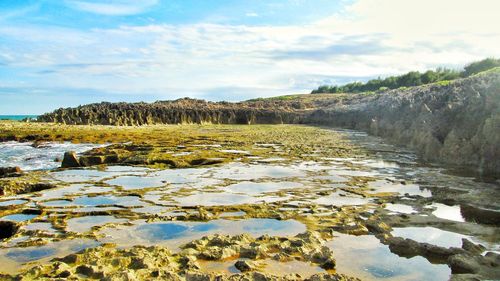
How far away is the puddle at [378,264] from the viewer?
5.69m

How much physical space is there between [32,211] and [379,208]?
7325mm

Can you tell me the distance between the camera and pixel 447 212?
866 centimetres

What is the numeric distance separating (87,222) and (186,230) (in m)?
2.05

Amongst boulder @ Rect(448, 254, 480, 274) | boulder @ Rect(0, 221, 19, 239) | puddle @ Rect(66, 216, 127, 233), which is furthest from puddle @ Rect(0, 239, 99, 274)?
boulder @ Rect(448, 254, 480, 274)

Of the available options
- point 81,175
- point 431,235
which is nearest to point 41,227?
point 81,175

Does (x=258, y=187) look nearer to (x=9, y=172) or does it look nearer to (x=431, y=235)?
(x=431, y=235)

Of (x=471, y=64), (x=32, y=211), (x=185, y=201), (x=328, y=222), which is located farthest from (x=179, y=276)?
(x=471, y=64)

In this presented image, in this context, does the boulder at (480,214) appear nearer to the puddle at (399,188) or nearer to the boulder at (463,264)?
the puddle at (399,188)

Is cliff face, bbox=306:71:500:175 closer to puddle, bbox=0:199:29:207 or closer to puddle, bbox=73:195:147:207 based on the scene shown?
puddle, bbox=73:195:147:207

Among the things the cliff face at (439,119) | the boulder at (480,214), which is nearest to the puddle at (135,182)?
the boulder at (480,214)

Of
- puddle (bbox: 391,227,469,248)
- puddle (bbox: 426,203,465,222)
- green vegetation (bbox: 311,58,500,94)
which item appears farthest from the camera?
green vegetation (bbox: 311,58,500,94)

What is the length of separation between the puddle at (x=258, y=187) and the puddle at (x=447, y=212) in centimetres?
363

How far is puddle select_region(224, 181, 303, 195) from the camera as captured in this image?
35.9ft

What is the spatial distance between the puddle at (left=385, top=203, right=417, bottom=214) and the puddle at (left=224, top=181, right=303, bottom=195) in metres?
2.84
